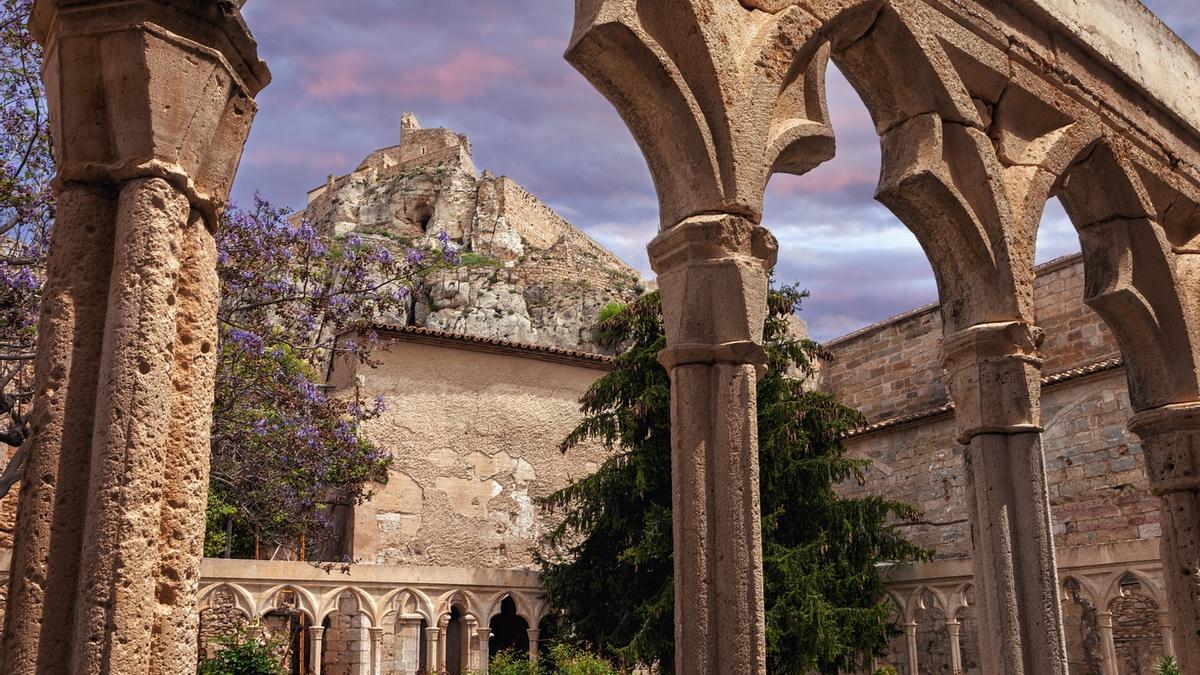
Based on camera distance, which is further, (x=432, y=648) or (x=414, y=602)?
(x=414, y=602)

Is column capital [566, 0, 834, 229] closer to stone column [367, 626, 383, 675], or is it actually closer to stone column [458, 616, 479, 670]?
stone column [367, 626, 383, 675]

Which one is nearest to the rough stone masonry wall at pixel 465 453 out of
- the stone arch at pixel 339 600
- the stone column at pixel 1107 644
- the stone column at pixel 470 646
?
the stone column at pixel 470 646

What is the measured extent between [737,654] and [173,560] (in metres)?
2.02

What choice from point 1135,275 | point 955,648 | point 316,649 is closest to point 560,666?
point 316,649

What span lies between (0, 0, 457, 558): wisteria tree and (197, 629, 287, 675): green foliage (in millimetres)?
1156

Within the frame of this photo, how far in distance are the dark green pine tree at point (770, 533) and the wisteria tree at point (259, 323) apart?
3.28 m

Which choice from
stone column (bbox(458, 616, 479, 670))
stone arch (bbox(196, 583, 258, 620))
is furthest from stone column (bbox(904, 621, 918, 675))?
stone arch (bbox(196, 583, 258, 620))

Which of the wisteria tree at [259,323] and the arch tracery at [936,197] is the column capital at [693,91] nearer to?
the arch tracery at [936,197]

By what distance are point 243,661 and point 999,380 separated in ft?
24.1

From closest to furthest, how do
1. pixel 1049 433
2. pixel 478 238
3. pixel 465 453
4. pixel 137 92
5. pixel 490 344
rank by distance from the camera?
pixel 137 92 → pixel 1049 433 → pixel 465 453 → pixel 490 344 → pixel 478 238

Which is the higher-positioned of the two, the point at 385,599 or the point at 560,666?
the point at 385,599

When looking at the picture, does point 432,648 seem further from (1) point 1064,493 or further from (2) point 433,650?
(1) point 1064,493

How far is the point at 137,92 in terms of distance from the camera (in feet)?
9.13

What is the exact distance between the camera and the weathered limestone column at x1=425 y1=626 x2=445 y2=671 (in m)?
9.25
